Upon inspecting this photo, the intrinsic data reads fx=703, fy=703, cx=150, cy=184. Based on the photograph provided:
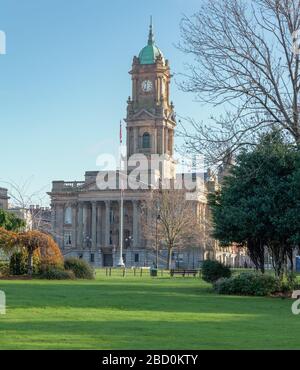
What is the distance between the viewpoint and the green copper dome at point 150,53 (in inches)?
5113

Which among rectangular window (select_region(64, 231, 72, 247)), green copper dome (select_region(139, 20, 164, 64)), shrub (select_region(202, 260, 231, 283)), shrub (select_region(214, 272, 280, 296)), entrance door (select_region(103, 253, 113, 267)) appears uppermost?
green copper dome (select_region(139, 20, 164, 64))

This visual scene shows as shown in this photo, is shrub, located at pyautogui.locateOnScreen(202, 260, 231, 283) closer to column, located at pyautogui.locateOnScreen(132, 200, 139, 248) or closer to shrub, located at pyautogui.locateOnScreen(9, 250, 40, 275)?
shrub, located at pyautogui.locateOnScreen(9, 250, 40, 275)

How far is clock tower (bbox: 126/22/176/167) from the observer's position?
12788cm

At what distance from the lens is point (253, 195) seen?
108 feet

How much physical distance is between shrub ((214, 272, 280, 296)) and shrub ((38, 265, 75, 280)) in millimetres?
13863

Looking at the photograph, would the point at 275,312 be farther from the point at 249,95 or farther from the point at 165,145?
the point at 165,145

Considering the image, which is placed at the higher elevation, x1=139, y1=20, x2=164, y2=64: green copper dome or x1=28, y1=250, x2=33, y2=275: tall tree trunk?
x1=139, y1=20, x2=164, y2=64: green copper dome

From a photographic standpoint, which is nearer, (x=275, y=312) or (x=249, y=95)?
(x=275, y=312)

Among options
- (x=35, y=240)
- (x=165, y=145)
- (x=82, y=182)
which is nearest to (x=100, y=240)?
(x=82, y=182)

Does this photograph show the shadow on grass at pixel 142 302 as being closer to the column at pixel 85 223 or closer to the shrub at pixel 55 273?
the shrub at pixel 55 273

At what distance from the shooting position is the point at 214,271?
3703cm

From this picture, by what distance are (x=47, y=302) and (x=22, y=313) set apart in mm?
3955

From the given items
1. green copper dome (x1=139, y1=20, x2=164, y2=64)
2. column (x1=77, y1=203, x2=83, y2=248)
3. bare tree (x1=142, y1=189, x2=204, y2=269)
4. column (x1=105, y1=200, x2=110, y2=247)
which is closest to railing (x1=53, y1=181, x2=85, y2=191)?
column (x1=77, y1=203, x2=83, y2=248)

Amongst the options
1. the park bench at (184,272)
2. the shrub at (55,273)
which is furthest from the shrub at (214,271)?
the park bench at (184,272)
